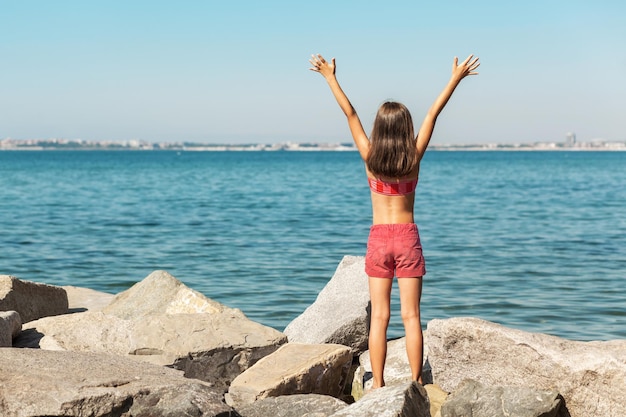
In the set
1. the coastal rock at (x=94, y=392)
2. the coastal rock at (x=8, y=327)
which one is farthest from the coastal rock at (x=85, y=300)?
the coastal rock at (x=94, y=392)

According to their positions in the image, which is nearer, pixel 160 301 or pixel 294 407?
pixel 294 407

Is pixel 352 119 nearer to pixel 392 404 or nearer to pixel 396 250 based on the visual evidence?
pixel 396 250

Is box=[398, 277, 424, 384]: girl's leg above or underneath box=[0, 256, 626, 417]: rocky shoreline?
above

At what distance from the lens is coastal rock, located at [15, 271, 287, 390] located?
6.71 meters

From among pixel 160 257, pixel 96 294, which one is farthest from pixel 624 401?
pixel 160 257

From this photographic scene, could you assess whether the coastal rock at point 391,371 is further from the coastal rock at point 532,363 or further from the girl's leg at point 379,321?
the girl's leg at point 379,321

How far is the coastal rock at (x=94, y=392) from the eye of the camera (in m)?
4.79

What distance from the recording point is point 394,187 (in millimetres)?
6000

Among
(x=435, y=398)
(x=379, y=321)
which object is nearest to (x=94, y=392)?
(x=379, y=321)

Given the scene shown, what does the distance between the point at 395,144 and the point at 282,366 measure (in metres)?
1.78

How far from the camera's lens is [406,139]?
590cm

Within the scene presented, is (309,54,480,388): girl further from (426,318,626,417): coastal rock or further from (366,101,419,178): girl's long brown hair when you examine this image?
(426,318,626,417): coastal rock

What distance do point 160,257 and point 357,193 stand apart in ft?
89.6

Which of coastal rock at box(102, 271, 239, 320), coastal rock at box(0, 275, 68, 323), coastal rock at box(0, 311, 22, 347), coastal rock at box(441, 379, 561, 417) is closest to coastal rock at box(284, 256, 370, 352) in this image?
coastal rock at box(102, 271, 239, 320)
